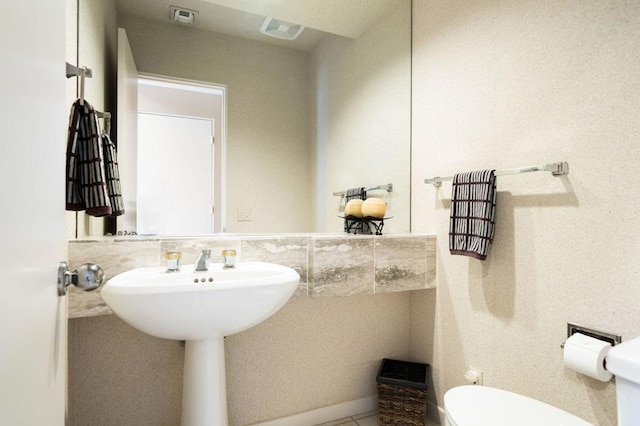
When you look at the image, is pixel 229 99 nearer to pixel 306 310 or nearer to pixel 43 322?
pixel 306 310

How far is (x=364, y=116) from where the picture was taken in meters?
2.05

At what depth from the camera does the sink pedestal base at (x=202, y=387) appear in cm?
129

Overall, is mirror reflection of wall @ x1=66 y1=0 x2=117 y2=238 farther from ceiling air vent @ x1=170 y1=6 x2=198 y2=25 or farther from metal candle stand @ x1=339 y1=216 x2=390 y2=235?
metal candle stand @ x1=339 y1=216 x2=390 y2=235

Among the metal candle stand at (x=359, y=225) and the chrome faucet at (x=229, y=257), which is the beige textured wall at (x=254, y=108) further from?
the chrome faucet at (x=229, y=257)

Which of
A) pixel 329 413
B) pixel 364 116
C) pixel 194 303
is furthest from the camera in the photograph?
pixel 364 116

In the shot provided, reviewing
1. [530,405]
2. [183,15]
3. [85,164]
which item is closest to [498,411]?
[530,405]

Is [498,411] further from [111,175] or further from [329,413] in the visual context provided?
[111,175]

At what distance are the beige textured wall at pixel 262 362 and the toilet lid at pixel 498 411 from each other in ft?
2.50

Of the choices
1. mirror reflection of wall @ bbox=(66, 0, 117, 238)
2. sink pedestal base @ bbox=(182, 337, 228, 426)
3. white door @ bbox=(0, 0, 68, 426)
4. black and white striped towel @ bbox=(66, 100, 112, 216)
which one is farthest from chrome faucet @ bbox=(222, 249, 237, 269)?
white door @ bbox=(0, 0, 68, 426)

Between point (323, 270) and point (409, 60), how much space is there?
1.33 m

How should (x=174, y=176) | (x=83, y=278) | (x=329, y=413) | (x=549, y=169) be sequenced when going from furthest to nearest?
1. (x=329, y=413)
2. (x=174, y=176)
3. (x=549, y=169)
4. (x=83, y=278)

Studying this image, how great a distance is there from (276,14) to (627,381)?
197 centimetres

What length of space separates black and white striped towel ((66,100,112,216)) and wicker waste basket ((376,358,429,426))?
4.83 feet

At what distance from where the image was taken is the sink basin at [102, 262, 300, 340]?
3.34 ft
